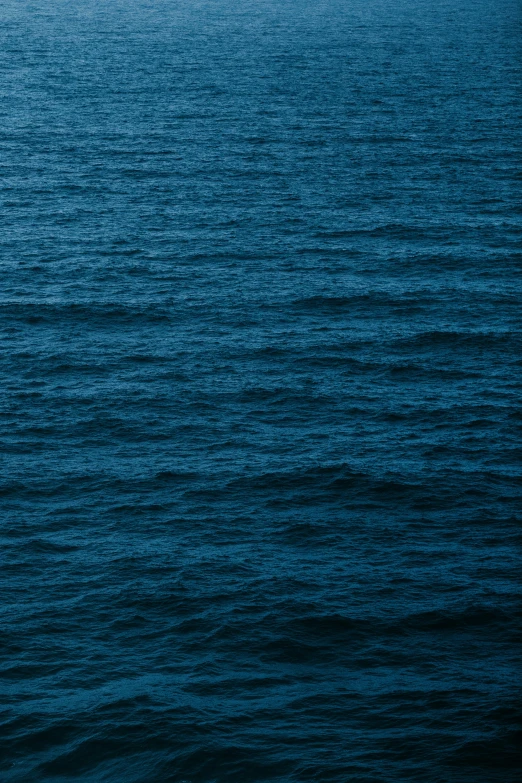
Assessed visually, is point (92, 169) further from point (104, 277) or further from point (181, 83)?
point (181, 83)

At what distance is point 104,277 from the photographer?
98.8 metres

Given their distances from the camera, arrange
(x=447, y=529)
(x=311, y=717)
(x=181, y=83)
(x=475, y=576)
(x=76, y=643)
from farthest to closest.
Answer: (x=181, y=83) → (x=447, y=529) → (x=475, y=576) → (x=76, y=643) → (x=311, y=717)

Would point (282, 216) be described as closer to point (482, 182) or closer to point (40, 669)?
point (482, 182)

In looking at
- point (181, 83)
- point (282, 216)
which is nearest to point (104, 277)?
point (282, 216)

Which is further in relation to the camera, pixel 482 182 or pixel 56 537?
pixel 482 182

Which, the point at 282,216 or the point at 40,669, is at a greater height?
the point at 282,216

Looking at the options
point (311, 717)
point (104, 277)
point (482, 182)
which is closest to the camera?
point (311, 717)

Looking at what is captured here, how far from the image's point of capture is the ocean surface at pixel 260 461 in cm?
5325

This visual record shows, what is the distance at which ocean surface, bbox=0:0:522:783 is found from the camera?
175 ft

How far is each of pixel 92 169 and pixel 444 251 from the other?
146ft

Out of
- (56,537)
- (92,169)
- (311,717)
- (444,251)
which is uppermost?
(92,169)

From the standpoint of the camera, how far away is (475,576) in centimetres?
6303

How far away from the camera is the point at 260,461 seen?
72750 millimetres

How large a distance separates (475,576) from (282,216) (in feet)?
193
